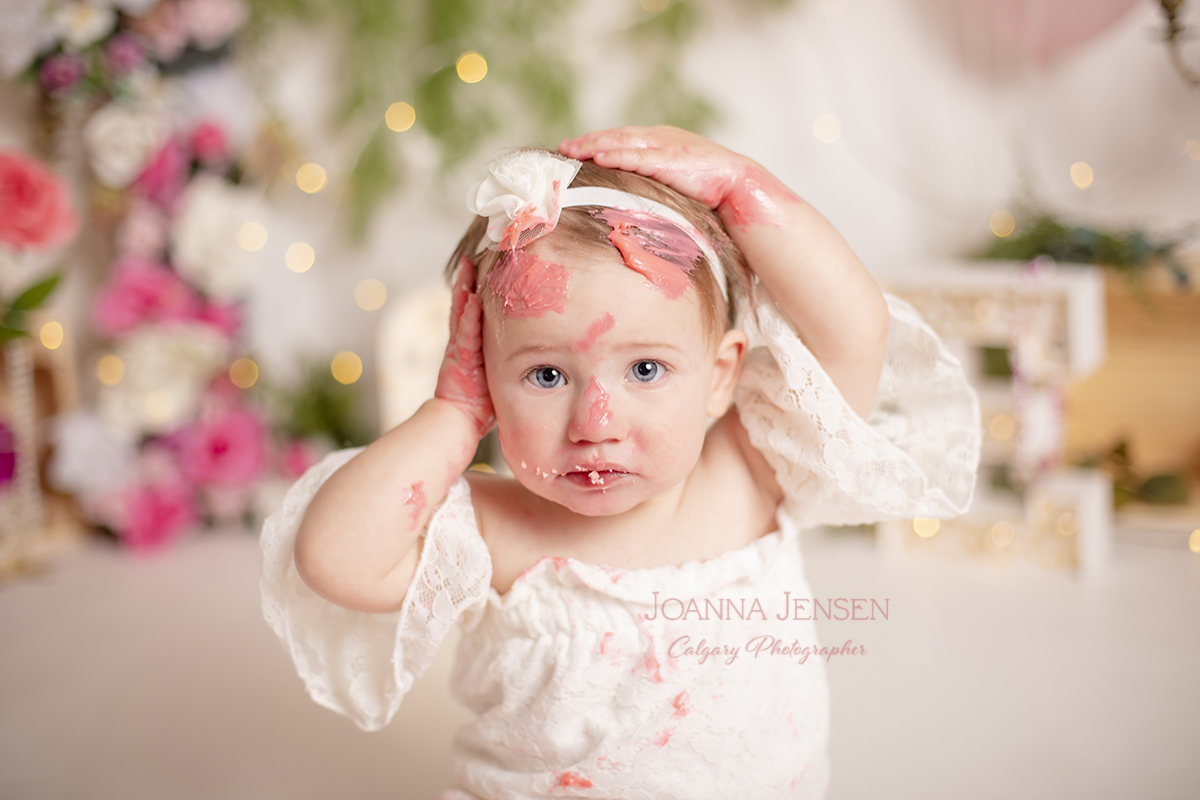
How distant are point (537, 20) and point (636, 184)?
1493 mm

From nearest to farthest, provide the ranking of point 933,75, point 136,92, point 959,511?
point 959,511
point 136,92
point 933,75

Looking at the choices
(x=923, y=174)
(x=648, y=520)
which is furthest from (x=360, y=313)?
(x=648, y=520)

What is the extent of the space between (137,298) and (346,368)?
1.81 ft

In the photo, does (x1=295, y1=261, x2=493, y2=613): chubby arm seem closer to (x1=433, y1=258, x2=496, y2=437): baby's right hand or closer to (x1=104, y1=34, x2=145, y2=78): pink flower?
(x1=433, y1=258, x2=496, y2=437): baby's right hand

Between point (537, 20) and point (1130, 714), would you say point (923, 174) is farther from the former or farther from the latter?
point (1130, 714)

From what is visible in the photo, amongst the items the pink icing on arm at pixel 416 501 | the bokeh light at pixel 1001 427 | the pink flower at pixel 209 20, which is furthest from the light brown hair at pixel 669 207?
the pink flower at pixel 209 20

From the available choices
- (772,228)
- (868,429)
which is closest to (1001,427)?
(868,429)

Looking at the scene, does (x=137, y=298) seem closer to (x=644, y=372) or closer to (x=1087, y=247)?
(x=644, y=372)

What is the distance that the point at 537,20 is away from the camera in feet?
7.33

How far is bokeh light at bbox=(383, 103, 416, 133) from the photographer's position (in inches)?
90.8

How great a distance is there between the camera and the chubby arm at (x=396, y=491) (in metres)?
0.92

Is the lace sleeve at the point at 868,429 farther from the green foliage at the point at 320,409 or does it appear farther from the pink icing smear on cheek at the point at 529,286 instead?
the green foliage at the point at 320,409

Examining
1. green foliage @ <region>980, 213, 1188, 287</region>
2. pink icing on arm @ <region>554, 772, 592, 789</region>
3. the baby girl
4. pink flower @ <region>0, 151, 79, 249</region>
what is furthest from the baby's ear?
pink flower @ <region>0, 151, 79, 249</region>

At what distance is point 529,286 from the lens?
884 millimetres
